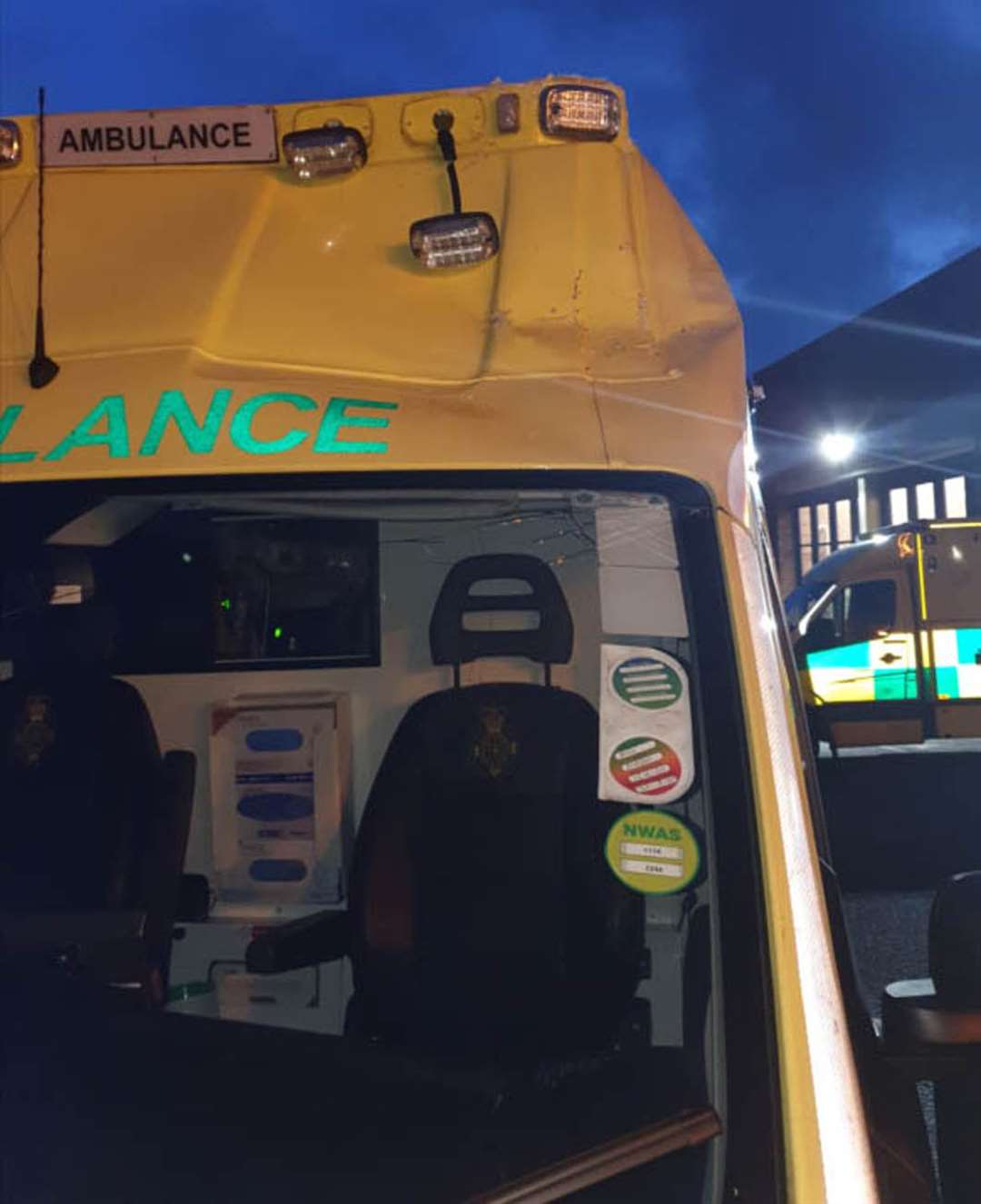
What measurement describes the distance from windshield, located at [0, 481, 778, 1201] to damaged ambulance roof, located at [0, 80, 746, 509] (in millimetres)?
117

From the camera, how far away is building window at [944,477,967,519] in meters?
19.0

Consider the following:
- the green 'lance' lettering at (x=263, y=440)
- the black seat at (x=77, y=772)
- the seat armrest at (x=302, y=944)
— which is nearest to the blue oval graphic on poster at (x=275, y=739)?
the black seat at (x=77, y=772)

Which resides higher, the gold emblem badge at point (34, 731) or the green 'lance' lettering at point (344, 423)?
the green 'lance' lettering at point (344, 423)

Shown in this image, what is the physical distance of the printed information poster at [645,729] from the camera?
195 centimetres

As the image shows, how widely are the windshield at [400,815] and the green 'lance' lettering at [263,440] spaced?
9 centimetres

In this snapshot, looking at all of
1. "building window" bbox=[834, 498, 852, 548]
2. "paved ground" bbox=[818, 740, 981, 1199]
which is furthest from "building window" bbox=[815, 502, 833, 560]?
"paved ground" bbox=[818, 740, 981, 1199]

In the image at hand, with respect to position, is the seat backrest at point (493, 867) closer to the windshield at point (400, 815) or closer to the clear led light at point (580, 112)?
the windshield at point (400, 815)

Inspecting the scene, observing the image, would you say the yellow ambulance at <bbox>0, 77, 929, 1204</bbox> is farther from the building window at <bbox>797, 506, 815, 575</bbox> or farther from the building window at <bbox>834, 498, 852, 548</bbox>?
the building window at <bbox>797, 506, 815, 575</bbox>

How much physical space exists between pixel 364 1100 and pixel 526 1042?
109 cm

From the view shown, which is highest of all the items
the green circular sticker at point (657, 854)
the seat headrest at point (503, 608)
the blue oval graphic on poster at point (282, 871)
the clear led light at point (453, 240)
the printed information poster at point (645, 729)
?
the clear led light at point (453, 240)

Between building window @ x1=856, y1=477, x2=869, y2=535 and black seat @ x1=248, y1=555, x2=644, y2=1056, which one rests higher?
building window @ x1=856, y1=477, x2=869, y2=535

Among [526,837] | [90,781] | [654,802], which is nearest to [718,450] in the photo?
[654,802]

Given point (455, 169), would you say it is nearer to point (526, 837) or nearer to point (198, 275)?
point (198, 275)

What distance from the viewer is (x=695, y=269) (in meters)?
2.37
